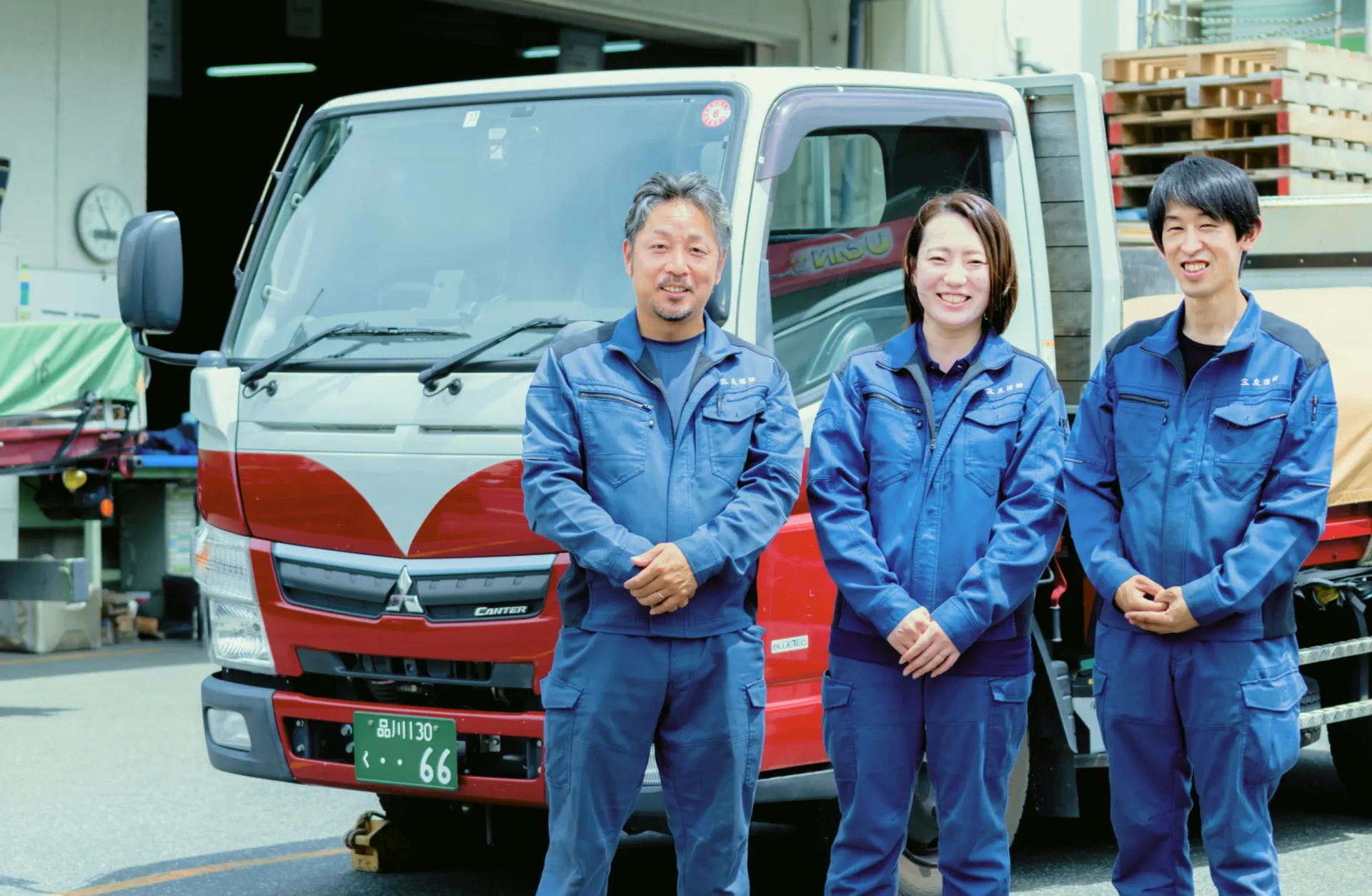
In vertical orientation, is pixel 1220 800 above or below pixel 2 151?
below

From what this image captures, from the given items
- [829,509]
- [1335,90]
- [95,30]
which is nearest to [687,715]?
[829,509]

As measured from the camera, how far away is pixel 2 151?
1267 cm

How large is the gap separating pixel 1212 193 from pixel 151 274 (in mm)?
3106

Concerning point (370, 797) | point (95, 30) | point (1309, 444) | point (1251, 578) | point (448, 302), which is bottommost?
point (370, 797)

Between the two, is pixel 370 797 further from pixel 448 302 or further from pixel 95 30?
pixel 95 30

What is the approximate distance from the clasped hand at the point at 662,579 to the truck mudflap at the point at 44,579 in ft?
20.8

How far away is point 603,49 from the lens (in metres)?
17.2

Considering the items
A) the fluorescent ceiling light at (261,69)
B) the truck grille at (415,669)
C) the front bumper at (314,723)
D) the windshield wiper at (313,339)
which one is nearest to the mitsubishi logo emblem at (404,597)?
the truck grille at (415,669)

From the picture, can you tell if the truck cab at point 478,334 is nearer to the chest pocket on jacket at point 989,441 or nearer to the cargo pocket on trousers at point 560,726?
the cargo pocket on trousers at point 560,726

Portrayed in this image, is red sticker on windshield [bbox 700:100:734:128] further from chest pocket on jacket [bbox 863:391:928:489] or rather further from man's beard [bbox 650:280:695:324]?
chest pocket on jacket [bbox 863:391:928:489]

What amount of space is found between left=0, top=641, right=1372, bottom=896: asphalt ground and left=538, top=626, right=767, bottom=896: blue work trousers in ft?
4.69

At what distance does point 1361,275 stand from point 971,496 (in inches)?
155

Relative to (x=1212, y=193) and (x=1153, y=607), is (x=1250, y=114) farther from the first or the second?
(x=1153, y=607)

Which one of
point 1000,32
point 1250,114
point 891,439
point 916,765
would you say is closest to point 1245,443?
point 891,439
